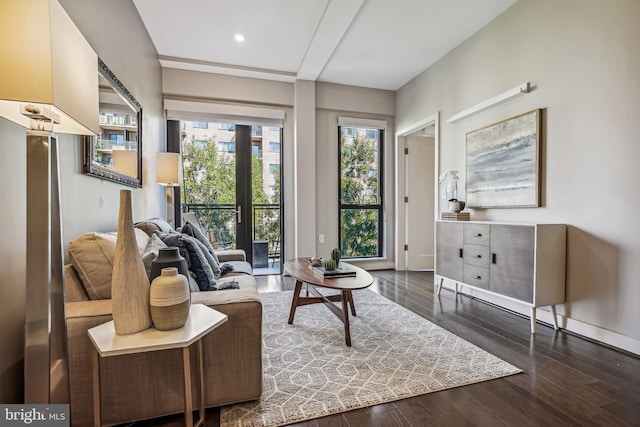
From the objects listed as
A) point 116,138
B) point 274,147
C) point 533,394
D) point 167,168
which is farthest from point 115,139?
point 533,394

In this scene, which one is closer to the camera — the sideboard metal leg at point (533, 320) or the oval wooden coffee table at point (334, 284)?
the oval wooden coffee table at point (334, 284)

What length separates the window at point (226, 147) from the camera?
4270 mm

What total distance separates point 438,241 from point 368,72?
8.40 ft

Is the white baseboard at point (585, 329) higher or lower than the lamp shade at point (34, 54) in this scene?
lower

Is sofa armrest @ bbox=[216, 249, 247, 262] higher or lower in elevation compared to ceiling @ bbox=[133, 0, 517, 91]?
lower

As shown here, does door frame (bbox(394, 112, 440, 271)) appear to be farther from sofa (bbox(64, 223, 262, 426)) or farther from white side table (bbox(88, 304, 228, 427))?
white side table (bbox(88, 304, 228, 427))

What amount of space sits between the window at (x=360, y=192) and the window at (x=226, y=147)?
164 centimetres

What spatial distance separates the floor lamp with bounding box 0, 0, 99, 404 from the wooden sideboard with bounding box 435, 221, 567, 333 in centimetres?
288

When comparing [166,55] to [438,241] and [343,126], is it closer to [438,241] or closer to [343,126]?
[343,126]

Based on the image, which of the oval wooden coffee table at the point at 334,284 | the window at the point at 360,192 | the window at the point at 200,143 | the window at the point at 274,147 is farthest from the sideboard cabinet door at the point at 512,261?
the window at the point at 200,143

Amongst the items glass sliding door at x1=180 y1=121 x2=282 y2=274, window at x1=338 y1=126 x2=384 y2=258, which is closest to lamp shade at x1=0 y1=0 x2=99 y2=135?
glass sliding door at x1=180 y1=121 x2=282 y2=274

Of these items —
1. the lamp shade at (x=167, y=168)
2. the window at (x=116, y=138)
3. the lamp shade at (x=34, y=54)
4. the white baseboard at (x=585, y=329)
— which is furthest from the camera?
the lamp shade at (x=167, y=168)

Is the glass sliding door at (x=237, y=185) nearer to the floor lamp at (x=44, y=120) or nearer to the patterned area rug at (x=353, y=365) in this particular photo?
the patterned area rug at (x=353, y=365)

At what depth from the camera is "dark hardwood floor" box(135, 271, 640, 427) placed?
139 cm
